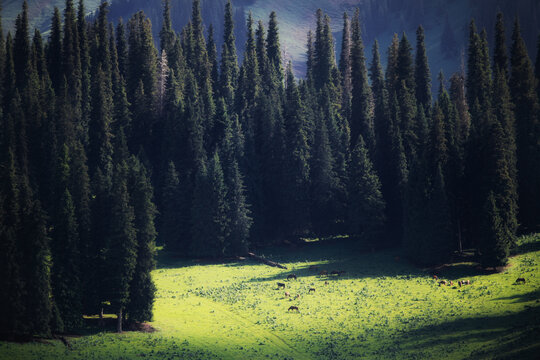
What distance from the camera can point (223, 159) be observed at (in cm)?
10356

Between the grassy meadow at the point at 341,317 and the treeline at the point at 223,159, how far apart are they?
3759mm

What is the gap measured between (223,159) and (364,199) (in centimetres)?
2721

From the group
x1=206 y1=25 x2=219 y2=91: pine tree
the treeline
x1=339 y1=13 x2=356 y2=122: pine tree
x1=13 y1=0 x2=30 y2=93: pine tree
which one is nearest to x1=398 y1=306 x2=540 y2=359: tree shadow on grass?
the treeline

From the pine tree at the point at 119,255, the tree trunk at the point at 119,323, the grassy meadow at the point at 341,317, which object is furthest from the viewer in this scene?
the pine tree at the point at 119,255

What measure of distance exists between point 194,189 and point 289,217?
17.0 metres

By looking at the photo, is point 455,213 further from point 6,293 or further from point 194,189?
point 6,293

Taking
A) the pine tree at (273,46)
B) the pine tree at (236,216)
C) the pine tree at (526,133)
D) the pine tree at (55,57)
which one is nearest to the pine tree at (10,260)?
the pine tree at (236,216)

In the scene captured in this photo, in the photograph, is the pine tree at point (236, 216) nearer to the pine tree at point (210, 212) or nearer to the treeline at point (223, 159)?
the treeline at point (223, 159)

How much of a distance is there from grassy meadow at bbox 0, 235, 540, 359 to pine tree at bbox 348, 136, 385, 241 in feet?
24.1

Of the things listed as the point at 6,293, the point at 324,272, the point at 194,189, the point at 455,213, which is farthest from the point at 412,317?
the point at 194,189

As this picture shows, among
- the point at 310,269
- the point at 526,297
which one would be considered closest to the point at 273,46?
the point at 310,269

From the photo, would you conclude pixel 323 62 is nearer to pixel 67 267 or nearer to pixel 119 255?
pixel 119 255

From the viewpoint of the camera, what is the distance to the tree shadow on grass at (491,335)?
149 feet

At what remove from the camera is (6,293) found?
53906 mm
